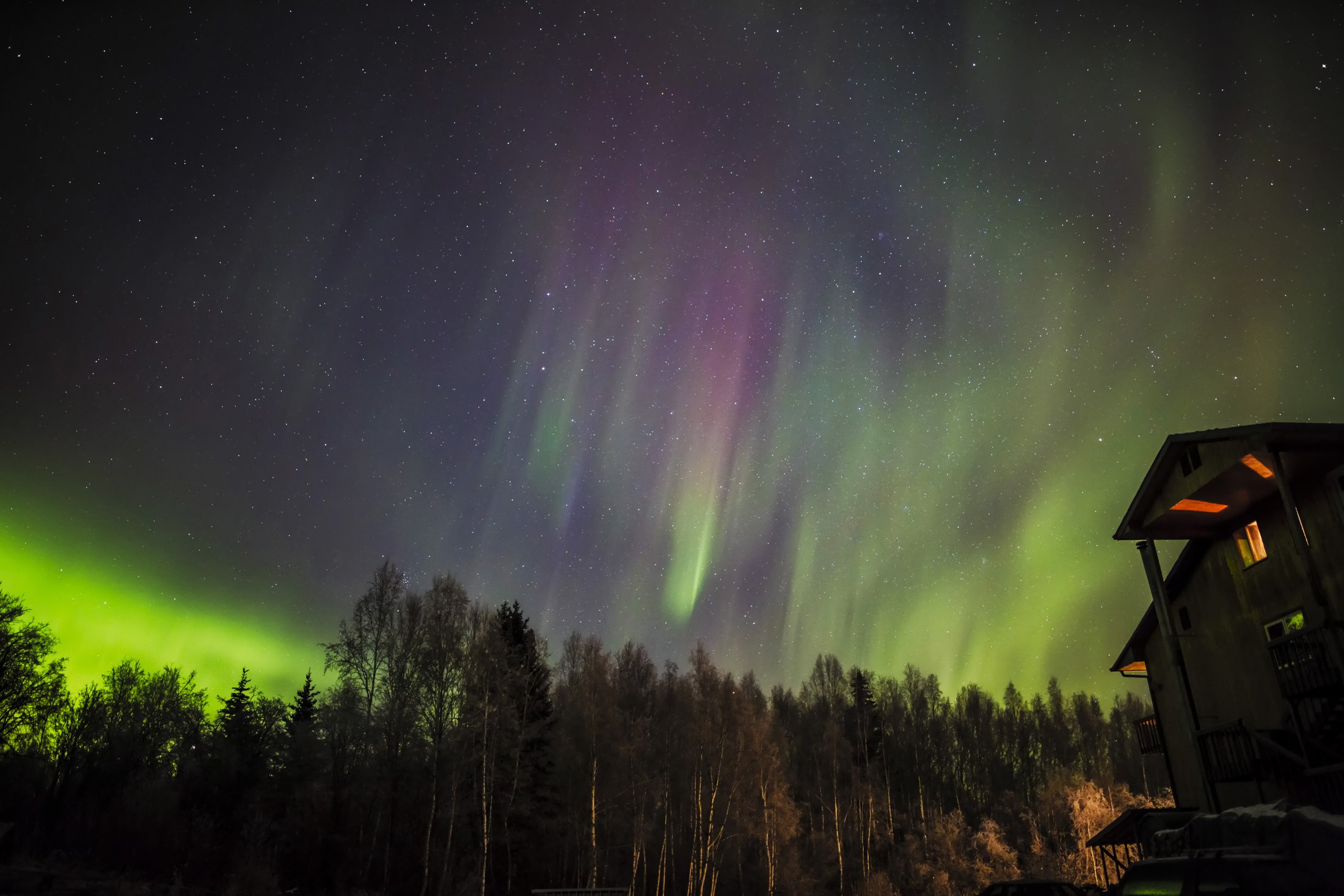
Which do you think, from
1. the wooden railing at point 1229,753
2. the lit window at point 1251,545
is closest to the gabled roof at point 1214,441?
the lit window at point 1251,545

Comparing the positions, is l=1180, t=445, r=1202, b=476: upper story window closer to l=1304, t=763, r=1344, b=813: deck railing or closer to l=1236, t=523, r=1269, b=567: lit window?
l=1236, t=523, r=1269, b=567: lit window

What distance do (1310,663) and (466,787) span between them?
114 feet

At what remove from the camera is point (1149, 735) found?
28.9 meters

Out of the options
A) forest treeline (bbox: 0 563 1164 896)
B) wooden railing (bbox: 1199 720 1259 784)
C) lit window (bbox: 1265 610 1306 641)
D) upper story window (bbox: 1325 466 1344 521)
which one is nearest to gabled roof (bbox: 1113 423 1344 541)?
upper story window (bbox: 1325 466 1344 521)

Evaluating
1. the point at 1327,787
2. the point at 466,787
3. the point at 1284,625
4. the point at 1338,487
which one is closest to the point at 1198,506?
the point at 1284,625

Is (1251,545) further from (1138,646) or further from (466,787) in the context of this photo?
(466,787)

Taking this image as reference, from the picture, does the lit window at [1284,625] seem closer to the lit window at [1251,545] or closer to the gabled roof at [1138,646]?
the lit window at [1251,545]

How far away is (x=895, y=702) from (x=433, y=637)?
221 ft

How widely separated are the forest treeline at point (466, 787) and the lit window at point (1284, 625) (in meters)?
27.2

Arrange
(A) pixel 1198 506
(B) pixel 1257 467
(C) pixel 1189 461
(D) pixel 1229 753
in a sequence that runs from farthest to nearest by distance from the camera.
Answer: (A) pixel 1198 506 → (C) pixel 1189 461 → (D) pixel 1229 753 → (B) pixel 1257 467

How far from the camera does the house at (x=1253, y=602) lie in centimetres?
1631

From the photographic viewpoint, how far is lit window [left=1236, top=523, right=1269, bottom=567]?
19.5 m

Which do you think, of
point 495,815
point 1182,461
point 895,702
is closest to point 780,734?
point 495,815

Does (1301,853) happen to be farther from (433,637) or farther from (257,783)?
(257,783)
